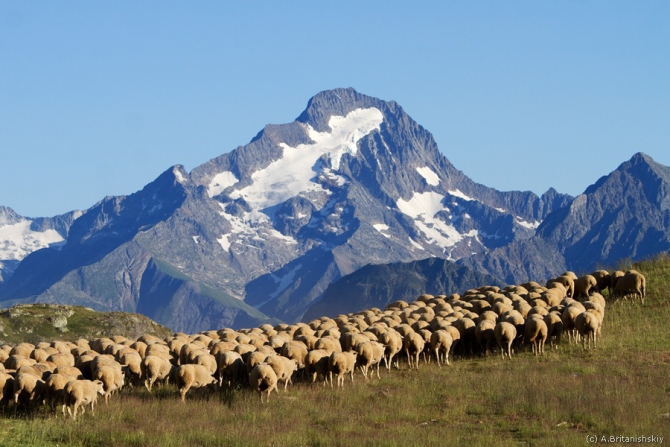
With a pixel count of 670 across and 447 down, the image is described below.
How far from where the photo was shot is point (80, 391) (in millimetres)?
33375

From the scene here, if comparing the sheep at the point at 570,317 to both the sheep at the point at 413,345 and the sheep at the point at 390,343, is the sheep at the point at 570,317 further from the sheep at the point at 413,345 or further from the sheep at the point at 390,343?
the sheep at the point at 390,343

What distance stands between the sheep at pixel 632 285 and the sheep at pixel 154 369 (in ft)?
88.9

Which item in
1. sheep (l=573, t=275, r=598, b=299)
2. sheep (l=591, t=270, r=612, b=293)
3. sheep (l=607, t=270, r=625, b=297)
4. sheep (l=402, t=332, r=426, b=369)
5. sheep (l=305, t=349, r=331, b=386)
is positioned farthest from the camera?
sheep (l=591, t=270, r=612, b=293)

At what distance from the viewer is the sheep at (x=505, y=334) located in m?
43.1

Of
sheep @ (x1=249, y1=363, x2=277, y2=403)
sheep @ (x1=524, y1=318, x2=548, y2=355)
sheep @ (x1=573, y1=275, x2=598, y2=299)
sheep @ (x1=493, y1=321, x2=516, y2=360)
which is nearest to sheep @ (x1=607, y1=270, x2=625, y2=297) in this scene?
sheep @ (x1=573, y1=275, x2=598, y2=299)

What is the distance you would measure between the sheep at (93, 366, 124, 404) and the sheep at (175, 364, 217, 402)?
2350 mm

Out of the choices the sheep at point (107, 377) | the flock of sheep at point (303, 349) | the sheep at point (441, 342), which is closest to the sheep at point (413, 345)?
the flock of sheep at point (303, 349)

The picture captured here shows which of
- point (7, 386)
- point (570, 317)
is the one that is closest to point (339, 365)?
point (570, 317)

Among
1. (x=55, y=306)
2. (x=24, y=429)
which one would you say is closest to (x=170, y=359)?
(x=24, y=429)

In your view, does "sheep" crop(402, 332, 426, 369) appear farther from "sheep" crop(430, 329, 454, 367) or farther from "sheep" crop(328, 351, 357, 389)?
"sheep" crop(328, 351, 357, 389)

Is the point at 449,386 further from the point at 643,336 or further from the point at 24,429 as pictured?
the point at 24,429

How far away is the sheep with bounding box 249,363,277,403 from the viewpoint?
3616 centimetres

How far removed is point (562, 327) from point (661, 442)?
15.9 meters

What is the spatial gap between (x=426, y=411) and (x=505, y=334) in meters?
10.1
